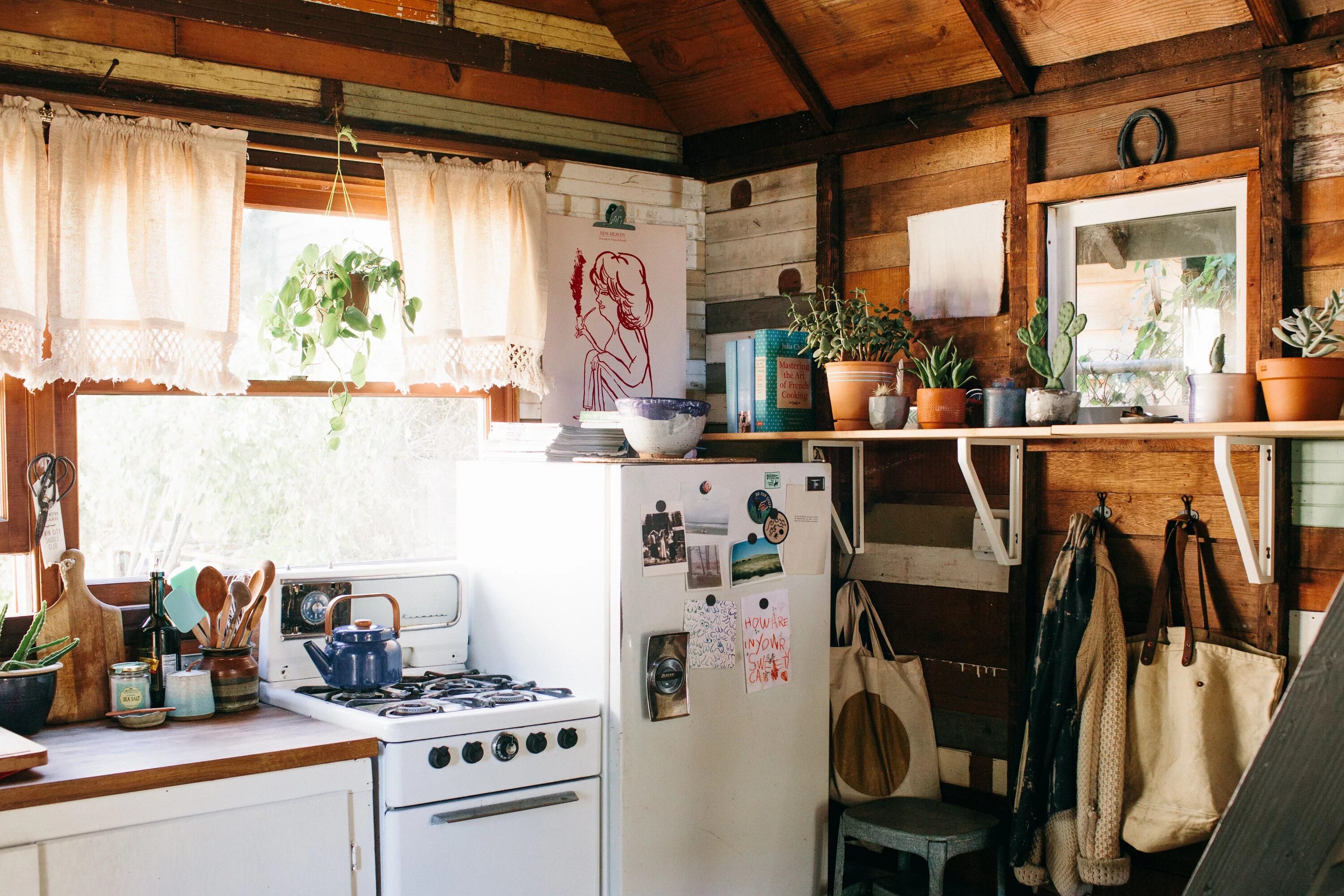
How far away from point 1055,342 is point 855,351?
508 millimetres

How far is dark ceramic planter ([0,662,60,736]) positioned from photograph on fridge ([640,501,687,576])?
1245 mm

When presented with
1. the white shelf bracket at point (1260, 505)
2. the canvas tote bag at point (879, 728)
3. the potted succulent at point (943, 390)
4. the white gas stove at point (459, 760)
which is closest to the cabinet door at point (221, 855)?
the white gas stove at point (459, 760)

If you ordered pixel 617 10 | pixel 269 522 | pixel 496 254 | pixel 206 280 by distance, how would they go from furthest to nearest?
pixel 617 10 → pixel 496 254 → pixel 269 522 → pixel 206 280

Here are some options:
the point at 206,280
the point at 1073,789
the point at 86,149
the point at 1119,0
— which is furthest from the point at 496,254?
the point at 1073,789

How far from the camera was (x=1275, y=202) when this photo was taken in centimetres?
246

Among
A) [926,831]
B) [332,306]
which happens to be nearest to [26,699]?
[332,306]

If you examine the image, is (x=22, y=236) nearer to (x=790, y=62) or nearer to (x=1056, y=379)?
(x=790, y=62)

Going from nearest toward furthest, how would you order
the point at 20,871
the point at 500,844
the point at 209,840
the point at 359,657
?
the point at 20,871 → the point at 209,840 → the point at 500,844 → the point at 359,657

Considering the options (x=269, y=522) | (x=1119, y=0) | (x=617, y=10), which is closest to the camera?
(x=1119, y=0)

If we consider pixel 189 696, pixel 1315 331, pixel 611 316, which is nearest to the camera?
pixel 1315 331

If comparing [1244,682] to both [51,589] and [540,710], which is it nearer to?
[540,710]

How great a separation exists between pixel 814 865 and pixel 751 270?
1.69m

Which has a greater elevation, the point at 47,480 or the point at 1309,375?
the point at 1309,375

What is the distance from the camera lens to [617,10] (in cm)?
339
